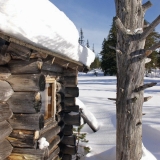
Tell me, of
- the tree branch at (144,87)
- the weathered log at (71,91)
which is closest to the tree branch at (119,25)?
the tree branch at (144,87)

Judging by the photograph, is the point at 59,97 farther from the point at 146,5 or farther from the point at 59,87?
the point at 146,5

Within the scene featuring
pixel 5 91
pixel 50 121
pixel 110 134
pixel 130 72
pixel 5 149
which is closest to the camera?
pixel 5 91

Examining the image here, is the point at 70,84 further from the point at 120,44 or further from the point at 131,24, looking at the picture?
the point at 131,24

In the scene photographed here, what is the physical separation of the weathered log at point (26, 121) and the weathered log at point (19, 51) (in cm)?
83

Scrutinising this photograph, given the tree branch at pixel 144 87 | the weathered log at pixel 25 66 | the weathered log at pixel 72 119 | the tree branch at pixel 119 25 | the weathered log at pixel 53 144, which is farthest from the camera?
the weathered log at pixel 72 119

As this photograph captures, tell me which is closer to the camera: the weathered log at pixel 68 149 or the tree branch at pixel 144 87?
the tree branch at pixel 144 87

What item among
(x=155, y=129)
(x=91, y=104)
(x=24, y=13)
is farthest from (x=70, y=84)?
(x=91, y=104)

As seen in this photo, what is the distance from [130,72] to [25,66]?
1940 mm

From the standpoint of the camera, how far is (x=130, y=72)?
3891 mm

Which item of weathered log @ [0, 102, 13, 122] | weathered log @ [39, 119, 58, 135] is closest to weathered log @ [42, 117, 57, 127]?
weathered log @ [39, 119, 58, 135]

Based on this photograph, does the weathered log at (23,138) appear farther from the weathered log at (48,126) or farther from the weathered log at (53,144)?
the weathered log at (53,144)

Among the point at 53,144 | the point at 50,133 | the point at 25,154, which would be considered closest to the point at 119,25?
the point at 50,133

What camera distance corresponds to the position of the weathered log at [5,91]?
265cm

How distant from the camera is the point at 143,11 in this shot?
399 cm
